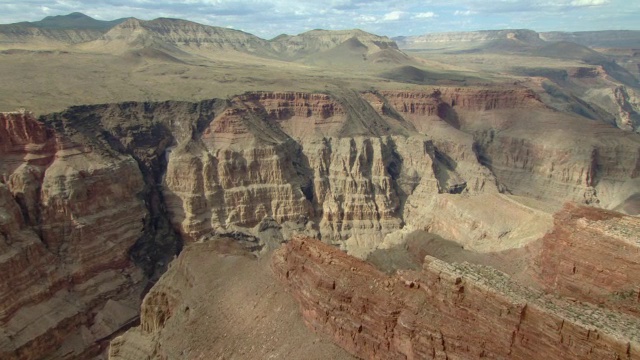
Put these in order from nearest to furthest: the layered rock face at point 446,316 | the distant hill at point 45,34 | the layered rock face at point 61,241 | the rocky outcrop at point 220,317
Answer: the layered rock face at point 446,316 < the rocky outcrop at point 220,317 < the layered rock face at point 61,241 < the distant hill at point 45,34

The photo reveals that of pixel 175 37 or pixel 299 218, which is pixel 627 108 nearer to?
pixel 299 218

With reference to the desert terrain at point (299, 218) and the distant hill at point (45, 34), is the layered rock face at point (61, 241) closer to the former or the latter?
the desert terrain at point (299, 218)

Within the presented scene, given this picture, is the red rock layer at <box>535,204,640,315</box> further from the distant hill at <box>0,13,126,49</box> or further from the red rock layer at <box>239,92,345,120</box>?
the distant hill at <box>0,13,126,49</box>

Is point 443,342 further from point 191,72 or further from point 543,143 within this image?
point 191,72

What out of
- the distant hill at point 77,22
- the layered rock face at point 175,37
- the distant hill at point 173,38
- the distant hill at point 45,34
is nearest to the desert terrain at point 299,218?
the distant hill at point 45,34

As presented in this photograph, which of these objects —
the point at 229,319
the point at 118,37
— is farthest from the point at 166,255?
the point at 118,37

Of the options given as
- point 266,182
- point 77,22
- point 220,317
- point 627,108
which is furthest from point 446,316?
point 77,22
